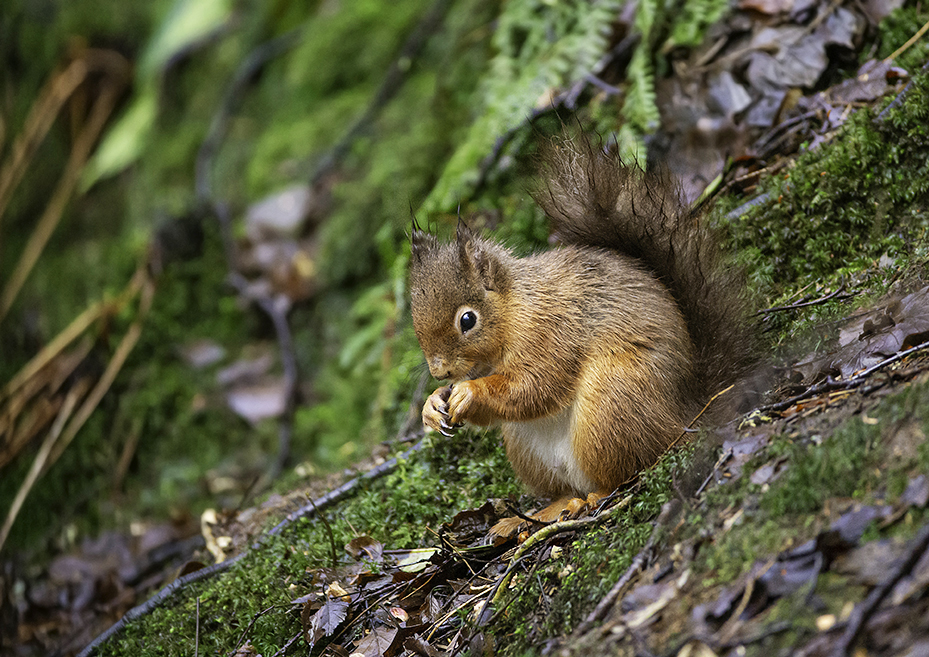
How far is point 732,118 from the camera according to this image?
3957 mm

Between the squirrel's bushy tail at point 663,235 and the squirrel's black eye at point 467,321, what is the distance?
1.75ft

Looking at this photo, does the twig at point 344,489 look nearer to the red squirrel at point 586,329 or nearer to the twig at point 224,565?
the twig at point 224,565

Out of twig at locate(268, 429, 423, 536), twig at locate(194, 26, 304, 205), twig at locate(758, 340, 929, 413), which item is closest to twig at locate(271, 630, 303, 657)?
twig at locate(268, 429, 423, 536)

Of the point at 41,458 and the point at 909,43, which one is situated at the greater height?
the point at 909,43

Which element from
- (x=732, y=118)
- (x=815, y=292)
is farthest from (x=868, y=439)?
(x=732, y=118)

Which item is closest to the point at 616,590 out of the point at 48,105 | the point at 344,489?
the point at 344,489

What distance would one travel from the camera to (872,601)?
1.66 m

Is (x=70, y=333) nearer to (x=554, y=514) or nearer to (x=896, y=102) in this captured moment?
(x=554, y=514)

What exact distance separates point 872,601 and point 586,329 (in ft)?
4.72

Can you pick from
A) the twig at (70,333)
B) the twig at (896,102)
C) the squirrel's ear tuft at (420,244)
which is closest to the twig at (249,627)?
the squirrel's ear tuft at (420,244)

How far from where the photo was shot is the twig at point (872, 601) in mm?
1633

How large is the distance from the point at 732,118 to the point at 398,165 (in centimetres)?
248

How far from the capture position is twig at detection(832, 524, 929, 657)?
1.63m

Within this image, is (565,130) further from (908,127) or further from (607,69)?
(607,69)
